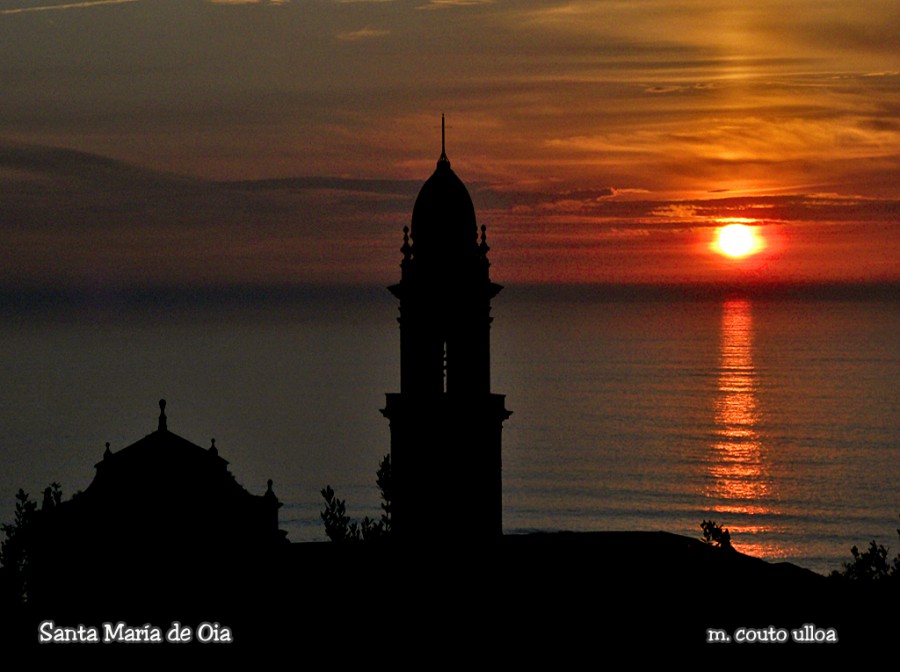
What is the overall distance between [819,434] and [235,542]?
133m

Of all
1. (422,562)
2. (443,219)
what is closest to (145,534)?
(422,562)

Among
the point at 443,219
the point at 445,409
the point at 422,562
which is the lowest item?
the point at 422,562

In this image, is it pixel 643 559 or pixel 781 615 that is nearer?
pixel 781 615

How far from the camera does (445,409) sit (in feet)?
110

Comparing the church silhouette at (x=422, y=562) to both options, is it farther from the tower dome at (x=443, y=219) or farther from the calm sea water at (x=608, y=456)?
the calm sea water at (x=608, y=456)

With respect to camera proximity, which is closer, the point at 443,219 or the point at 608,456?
the point at 443,219

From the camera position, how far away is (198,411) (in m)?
178

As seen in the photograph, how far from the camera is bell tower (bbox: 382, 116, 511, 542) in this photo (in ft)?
110

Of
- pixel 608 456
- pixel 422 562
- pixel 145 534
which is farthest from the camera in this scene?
pixel 608 456

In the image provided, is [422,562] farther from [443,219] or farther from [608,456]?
[608,456]

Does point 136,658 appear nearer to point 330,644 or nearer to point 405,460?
point 330,644

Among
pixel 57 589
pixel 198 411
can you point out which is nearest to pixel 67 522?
pixel 57 589

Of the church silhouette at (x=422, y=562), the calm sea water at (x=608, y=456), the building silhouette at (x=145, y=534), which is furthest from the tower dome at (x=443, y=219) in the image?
the calm sea water at (x=608, y=456)

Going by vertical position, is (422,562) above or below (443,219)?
below
